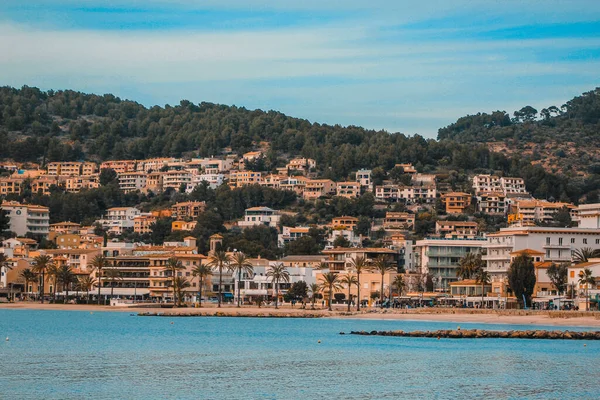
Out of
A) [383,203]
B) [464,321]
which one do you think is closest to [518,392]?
[464,321]

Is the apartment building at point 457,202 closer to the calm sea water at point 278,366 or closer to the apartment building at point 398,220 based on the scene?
the apartment building at point 398,220

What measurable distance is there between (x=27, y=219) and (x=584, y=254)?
96.7 metres

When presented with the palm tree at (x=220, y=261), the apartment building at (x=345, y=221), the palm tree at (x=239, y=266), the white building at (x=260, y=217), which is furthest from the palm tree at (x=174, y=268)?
the white building at (x=260, y=217)

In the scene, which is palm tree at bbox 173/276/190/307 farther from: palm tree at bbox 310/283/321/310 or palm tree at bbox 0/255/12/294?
palm tree at bbox 0/255/12/294

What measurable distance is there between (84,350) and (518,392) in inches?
1130

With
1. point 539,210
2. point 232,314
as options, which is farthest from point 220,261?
point 539,210

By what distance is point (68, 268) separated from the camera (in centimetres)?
13338

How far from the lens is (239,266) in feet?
396

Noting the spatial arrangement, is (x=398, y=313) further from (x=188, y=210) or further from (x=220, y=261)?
(x=188, y=210)

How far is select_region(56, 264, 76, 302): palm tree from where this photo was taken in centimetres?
12812

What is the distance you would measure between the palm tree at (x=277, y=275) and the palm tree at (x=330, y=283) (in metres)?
4.17

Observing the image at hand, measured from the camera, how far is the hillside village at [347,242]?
376ft

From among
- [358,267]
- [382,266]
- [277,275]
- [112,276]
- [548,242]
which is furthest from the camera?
[112,276]

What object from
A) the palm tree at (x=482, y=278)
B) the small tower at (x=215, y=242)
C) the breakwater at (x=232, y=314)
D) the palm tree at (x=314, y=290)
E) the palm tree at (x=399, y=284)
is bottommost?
the breakwater at (x=232, y=314)
